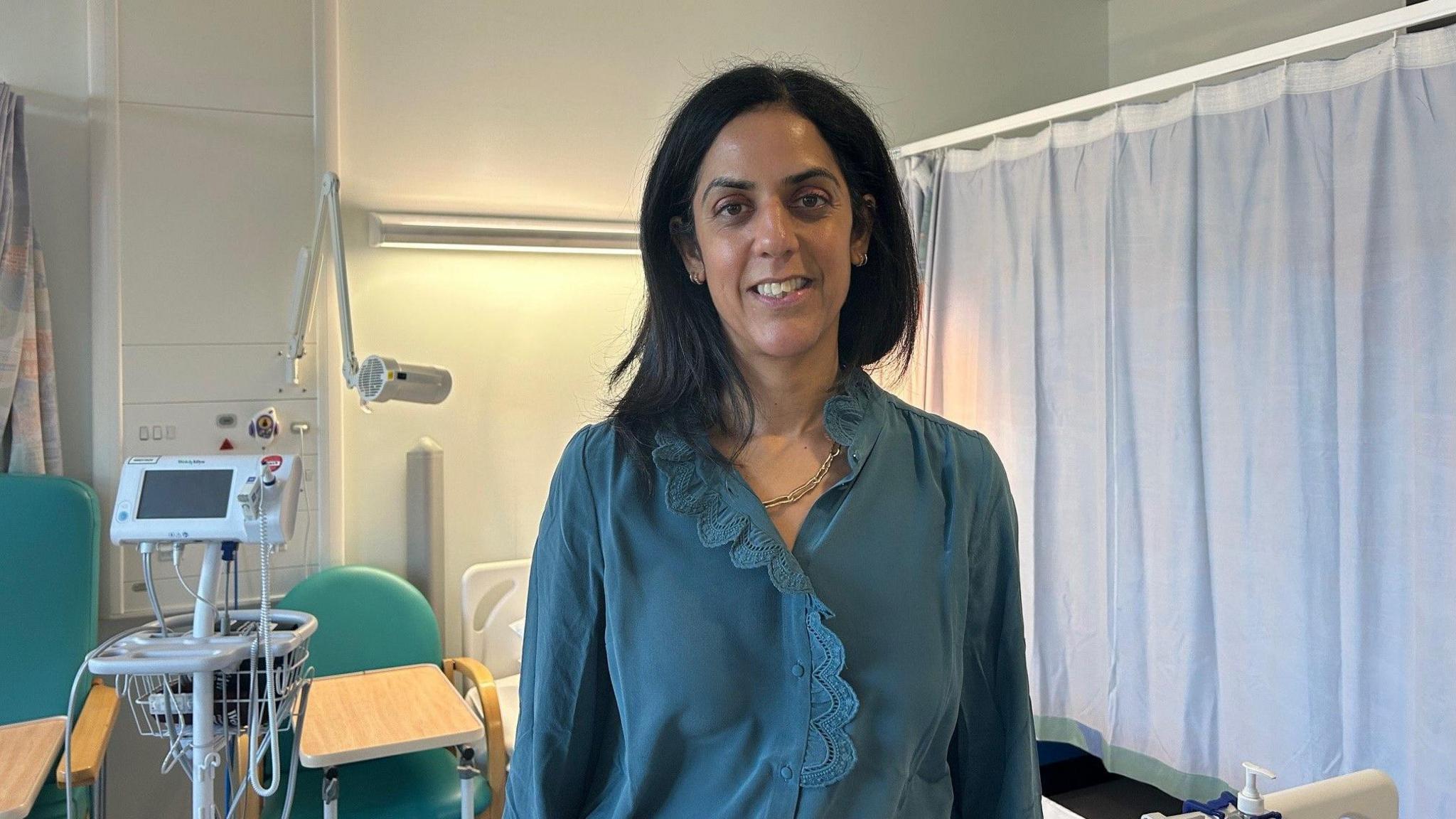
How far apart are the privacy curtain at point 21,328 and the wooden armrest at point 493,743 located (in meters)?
1.22

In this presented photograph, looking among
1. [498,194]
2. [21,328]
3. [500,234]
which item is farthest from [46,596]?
[498,194]

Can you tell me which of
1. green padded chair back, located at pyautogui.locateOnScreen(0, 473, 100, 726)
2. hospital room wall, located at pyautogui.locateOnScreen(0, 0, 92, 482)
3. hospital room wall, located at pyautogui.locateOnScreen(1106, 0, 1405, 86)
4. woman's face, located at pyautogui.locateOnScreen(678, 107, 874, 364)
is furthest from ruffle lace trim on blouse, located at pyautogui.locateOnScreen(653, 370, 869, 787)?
hospital room wall, located at pyautogui.locateOnScreen(1106, 0, 1405, 86)

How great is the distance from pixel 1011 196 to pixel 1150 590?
4.01 ft

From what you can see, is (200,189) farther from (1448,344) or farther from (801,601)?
(1448,344)

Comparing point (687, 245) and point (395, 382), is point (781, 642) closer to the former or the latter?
point (687, 245)

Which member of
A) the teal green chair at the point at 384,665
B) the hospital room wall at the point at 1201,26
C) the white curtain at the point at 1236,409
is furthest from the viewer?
the hospital room wall at the point at 1201,26

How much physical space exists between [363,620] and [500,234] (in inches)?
45.7

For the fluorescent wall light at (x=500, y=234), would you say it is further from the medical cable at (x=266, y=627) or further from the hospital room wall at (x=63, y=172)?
the medical cable at (x=266, y=627)

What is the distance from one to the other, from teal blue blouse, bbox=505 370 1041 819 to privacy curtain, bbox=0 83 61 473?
85.4 inches

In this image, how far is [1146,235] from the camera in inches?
112

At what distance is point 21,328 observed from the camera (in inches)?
105

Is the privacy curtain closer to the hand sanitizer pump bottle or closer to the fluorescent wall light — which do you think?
the fluorescent wall light

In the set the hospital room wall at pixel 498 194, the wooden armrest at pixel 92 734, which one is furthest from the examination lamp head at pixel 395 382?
the wooden armrest at pixel 92 734

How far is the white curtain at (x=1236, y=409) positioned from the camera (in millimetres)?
2223
